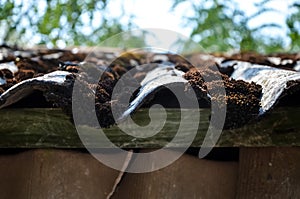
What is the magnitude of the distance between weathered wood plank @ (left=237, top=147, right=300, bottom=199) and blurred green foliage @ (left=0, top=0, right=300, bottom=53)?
315 cm

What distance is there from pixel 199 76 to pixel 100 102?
0.84 feet

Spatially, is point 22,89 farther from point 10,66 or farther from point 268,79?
point 10,66

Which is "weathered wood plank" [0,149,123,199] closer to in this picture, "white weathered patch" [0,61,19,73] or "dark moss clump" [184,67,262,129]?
"dark moss clump" [184,67,262,129]

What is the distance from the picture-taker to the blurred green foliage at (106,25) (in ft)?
16.0

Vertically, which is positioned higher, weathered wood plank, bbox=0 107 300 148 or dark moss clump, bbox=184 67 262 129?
dark moss clump, bbox=184 67 262 129

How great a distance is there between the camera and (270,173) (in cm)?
161

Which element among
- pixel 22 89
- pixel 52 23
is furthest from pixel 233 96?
pixel 52 23

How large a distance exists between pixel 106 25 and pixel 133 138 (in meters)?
3.98

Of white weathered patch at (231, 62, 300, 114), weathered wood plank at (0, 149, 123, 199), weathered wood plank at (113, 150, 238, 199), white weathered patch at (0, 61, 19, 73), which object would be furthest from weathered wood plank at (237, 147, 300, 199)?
white weathered patch at (0, 61, 19, 73)

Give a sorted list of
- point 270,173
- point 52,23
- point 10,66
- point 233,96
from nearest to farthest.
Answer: point 233,96 < point 270,173 < point 10,66 < point 52,23

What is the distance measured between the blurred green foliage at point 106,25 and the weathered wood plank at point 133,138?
3.21 meters

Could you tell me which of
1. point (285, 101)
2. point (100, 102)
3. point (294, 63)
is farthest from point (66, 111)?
point (294, 63)

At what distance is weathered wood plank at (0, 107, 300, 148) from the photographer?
58.6 inches

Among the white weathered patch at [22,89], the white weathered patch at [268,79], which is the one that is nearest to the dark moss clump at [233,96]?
the white weathered patch at [268,79]
